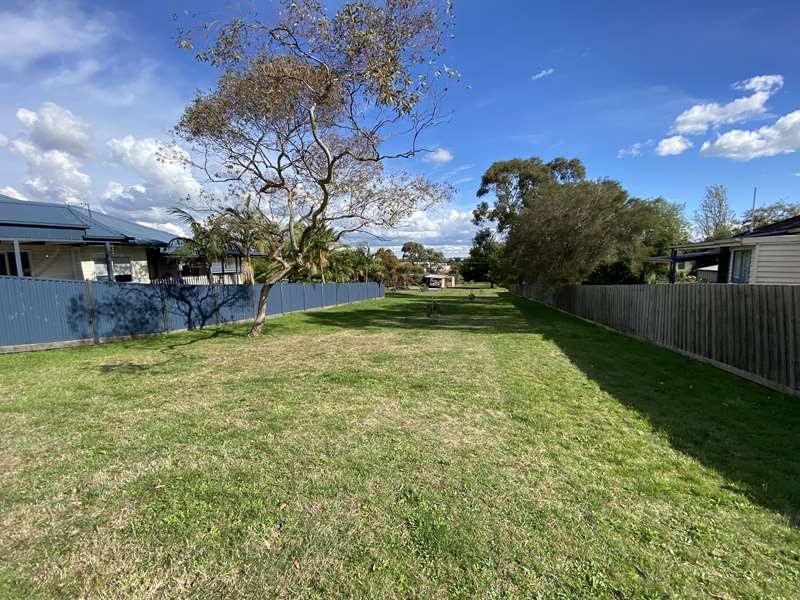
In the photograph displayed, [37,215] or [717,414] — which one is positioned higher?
[37,215]

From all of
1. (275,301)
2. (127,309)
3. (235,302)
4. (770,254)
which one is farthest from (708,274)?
(127,309)

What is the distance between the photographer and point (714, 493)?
10.1ft

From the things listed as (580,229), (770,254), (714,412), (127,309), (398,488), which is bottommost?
(714,412)

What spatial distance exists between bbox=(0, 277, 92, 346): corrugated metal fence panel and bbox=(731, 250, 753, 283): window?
64.1ft

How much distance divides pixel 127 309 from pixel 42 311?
6.32ft

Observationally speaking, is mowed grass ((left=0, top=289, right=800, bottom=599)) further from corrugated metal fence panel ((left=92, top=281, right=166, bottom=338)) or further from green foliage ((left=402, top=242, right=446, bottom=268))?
green foliage ((left=402, top=242, right=446, bottom=268))

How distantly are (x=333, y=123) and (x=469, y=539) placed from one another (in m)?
10.0

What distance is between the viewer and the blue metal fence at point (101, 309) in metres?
9.09

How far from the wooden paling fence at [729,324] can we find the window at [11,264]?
68.9ft

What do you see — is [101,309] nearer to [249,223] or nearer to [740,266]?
[249,223]

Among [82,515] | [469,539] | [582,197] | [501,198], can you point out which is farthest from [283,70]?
[501,198]

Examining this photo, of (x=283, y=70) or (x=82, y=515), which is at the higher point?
(x=283, y=70)

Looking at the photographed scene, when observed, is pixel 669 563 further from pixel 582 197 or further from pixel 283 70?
pixel 582 197

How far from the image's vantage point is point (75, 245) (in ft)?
48.4
